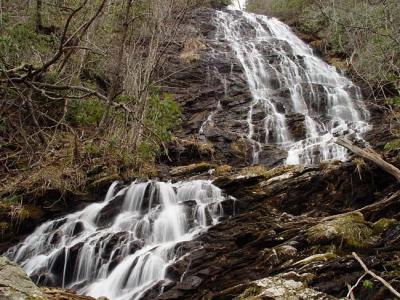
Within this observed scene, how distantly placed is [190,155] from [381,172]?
6.02 m

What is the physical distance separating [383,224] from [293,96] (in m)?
10.9

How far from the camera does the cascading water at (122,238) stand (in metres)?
7.54

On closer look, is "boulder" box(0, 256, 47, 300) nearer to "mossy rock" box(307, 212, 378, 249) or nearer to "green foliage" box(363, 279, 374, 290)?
"green foliage" box(363, 279, 374, 290)

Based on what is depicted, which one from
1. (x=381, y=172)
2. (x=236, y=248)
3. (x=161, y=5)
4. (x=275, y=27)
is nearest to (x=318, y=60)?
(x=275, y=27)

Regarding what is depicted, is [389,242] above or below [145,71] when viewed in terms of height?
below

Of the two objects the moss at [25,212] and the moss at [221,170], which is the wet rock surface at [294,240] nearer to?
the moss at [221,170]

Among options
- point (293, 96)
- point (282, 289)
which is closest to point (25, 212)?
point (282, 289)

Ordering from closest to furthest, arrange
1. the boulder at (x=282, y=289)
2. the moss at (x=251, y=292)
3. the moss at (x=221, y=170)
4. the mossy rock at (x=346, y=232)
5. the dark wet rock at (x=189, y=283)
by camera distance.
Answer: the boulder at (x=282, y=289), the moss at (x=251, y=292), the mossy rock at (x=346, y=232), the dark wet rock at (x=189, y=283), the moss at (x=221, y=170)

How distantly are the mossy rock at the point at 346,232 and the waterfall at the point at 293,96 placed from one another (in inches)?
206

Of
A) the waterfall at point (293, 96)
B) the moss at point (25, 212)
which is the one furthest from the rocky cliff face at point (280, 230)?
the moss at point (25, 212)

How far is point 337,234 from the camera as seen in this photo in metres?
6.42

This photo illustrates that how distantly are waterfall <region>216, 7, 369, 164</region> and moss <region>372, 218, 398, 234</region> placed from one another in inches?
212

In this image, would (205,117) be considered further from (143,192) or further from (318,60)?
(318,60)

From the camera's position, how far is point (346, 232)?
21.0 ft
